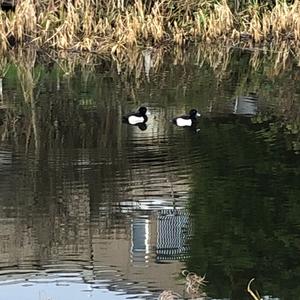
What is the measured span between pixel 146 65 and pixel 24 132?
286 inches

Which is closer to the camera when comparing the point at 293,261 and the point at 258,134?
the point at 293,261

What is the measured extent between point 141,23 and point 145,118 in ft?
30.8

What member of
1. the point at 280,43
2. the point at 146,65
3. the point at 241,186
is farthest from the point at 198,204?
the point at 280,43

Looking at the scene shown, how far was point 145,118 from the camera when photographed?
1291cm

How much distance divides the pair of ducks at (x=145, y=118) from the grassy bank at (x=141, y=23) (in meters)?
8.13

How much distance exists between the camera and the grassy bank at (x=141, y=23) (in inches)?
841

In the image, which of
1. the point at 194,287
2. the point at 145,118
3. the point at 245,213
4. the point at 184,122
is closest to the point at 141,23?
the point at 145,118

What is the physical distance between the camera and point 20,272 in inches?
301

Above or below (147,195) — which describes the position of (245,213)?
below

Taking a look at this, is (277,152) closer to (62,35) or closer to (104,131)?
(104,131)

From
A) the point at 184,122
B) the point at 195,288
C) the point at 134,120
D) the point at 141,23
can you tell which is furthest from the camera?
the point at 141,23

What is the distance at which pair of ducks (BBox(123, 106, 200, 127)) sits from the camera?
41.3ft

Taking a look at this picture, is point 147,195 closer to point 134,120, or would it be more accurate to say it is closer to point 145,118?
point 134,120

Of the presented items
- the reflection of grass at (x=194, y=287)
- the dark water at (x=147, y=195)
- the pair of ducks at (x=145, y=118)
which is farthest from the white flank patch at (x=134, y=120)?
the reflection of grass at (x=194, y=287)
